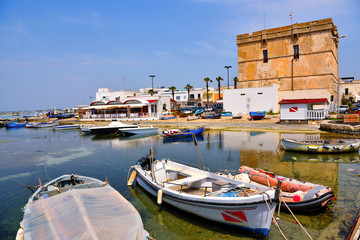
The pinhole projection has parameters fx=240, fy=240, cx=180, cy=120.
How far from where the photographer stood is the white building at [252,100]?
45.2m

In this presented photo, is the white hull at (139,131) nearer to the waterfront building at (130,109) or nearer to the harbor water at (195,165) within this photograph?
the harbor water at (195,165)

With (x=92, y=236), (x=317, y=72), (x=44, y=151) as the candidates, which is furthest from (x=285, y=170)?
(x=317, y=72)

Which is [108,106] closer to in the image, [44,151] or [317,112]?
[44,151]

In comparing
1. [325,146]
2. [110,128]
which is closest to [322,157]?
[325,146]

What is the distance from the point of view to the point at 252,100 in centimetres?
4653

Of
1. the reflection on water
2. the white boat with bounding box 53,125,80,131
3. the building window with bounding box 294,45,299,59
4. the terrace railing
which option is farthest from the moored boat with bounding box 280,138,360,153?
the white boat with bounding box 53,125,80,131

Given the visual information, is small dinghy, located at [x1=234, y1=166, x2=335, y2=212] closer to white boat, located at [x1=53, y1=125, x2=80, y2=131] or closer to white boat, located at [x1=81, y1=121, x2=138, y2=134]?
white boat, located at [x1=81, y1=121, x2=138, y2=134]

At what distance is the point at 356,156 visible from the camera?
18703 mm

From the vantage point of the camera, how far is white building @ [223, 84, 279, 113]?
4522 centimetres

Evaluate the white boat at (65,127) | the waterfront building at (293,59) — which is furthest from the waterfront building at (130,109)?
the waterfront building at (293,59)

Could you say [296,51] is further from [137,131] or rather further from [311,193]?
[311,193]

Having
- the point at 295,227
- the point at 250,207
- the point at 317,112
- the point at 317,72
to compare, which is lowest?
the point at 295,227

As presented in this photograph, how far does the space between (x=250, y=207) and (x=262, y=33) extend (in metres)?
51.3

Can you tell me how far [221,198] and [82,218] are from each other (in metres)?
4.52
